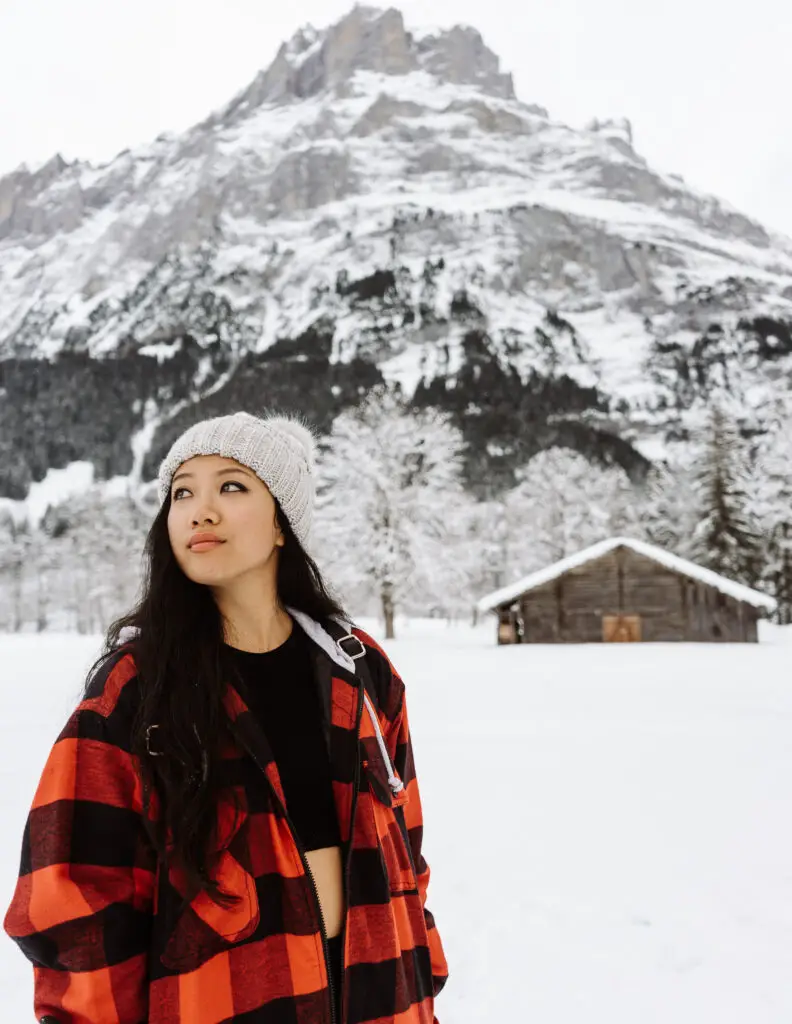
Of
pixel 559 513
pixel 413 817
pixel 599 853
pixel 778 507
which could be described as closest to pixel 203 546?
pixel 413 817

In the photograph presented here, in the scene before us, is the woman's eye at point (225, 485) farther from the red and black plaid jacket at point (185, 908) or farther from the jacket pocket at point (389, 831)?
the jacket pocket at point (389, 831)

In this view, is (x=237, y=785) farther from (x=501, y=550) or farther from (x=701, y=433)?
(x=501, y=550)

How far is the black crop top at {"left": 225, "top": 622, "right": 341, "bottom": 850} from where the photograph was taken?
5.73 feet

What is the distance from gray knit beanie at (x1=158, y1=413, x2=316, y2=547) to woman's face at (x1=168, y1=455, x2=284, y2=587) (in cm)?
3

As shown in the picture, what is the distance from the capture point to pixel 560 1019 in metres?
3.29

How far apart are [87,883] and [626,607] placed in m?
28.3

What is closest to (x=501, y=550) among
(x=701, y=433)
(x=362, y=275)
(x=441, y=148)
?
(x=701, y=433)

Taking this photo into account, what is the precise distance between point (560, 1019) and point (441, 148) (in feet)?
708

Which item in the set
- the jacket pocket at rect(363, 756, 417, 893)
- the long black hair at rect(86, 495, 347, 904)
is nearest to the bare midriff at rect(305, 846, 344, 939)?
the jacket pocket at rect(363, 756, 417, 893)

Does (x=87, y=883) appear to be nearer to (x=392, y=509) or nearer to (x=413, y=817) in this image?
(x=413, y=817)

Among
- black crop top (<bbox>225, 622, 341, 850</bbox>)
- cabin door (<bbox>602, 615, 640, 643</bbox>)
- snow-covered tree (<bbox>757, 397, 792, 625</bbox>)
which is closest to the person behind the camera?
black crop top (<bbox>225, 622, 341, 850</bbox>)

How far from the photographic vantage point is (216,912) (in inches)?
59.7

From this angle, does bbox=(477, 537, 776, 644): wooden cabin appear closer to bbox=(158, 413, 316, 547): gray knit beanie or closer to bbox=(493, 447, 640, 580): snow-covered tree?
bbox=(493, 447, 640, 580): snow-covered tree

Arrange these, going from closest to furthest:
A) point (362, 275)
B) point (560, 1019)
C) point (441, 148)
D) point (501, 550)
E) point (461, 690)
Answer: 1. point (560, 1019)
2. point (461, 690)
3. point (501, 550)
4. point (362, 275)
5. point (441, 148)
